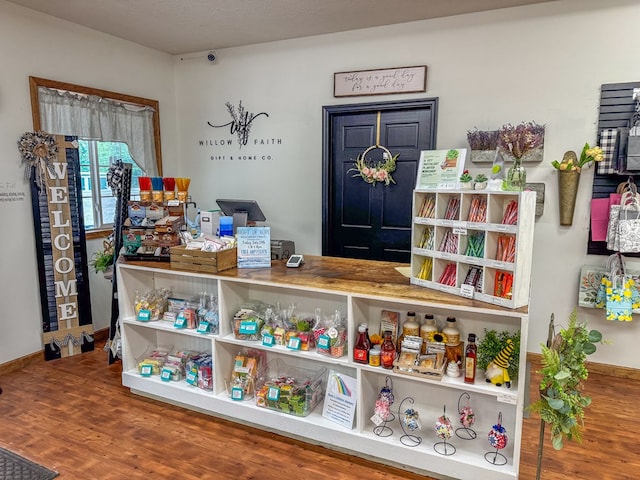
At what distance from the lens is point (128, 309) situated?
9.69 feet

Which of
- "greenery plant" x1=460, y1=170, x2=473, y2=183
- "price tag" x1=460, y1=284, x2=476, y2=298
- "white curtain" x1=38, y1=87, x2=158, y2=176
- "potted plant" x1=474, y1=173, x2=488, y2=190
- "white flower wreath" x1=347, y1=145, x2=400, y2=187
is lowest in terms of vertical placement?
"price tag" x1=460, y1=284, x2=476, y2=298

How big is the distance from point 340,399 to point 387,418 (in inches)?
10.2

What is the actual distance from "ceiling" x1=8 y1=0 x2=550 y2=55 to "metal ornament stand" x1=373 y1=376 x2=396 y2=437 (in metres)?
2.63

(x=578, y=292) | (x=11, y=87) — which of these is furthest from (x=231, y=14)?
(x=578, y=292)

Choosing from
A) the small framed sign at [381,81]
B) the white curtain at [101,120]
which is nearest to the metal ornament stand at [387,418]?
the small framed sign at [381,81]

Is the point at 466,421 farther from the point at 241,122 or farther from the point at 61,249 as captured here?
the point at 241,122

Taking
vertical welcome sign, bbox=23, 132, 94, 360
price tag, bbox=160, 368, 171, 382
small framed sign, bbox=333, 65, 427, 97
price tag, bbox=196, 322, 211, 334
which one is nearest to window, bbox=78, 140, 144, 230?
vertical welcome sign, bbox=23, 132, 94, 360

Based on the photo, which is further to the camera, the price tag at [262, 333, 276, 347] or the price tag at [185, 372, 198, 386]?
the price tag at [185, 372, 198, 386]

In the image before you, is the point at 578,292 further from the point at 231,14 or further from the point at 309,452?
the point at 231,14

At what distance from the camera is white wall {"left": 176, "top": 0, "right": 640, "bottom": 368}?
3129 mm

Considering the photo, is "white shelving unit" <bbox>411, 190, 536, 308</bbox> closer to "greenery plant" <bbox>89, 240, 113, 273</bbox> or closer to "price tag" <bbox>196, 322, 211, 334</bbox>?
"price tag" <bbox>196, 322, 211, 334</bbox>

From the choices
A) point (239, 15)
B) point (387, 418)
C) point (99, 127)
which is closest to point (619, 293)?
point (387, 418)

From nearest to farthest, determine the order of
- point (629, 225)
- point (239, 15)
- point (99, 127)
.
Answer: point (629, 225)
point (239, 15)
point (99, 127)

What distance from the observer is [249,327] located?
2.50 m
